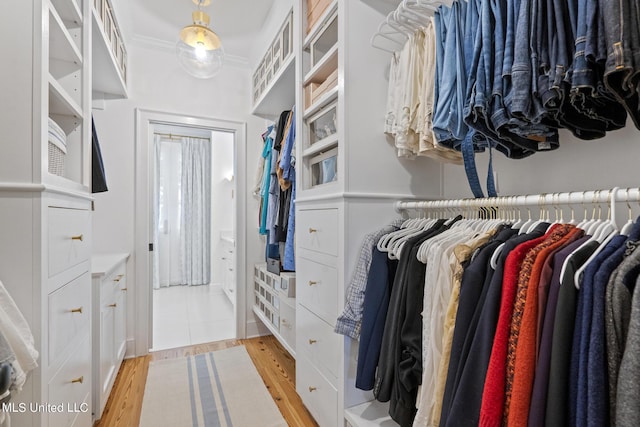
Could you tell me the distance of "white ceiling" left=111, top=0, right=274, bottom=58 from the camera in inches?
91.4

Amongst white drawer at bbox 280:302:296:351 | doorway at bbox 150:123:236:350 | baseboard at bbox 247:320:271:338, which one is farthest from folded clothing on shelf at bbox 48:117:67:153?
doorway at bbox 150:123:236:350

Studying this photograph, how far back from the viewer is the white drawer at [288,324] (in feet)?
7.12

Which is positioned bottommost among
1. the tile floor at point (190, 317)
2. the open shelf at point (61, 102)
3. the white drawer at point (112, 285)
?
the tile floor at point (190, 317)

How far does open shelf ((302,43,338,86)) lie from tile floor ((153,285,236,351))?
2396 millimetres

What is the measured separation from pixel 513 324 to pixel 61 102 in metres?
1.70

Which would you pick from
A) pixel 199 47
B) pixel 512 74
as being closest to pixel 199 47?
pixel 199 47

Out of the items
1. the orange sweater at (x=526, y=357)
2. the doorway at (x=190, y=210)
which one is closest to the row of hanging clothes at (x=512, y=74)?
the orange sweater at (x=526, y=357)

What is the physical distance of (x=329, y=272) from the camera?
1503 mm

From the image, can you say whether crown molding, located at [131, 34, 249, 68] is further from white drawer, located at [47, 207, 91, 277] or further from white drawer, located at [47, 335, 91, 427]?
white drawer, located at [47, 335, 91, 427]

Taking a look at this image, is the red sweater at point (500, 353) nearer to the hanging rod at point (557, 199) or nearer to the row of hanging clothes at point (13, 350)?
the hanging rod at point (557, 199)

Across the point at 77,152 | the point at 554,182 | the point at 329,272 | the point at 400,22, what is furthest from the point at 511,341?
the point at 77,152

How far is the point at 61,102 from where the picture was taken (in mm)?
1260

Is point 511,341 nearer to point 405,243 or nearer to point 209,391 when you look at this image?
point 405,243

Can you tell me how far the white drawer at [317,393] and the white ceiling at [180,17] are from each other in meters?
2.48
